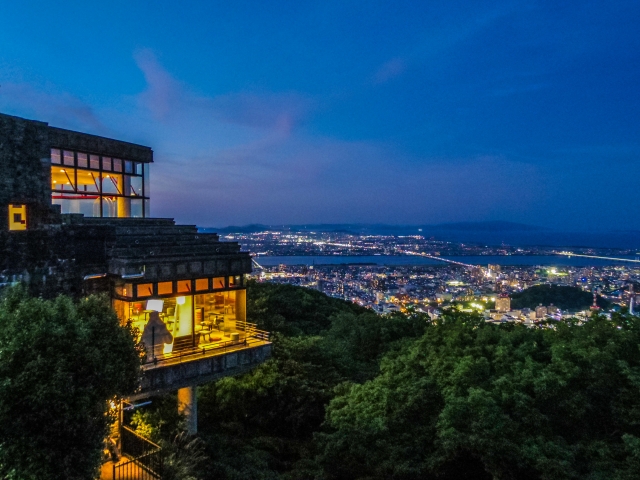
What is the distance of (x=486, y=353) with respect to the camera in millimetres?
14273

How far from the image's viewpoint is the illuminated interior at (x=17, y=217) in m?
10.8

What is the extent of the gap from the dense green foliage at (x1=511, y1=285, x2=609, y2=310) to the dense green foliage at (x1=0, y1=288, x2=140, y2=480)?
37.2 m

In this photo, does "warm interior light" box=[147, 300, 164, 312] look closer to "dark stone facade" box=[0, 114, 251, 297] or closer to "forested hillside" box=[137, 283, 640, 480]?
"dark stone facade" box=[0, 114, 251, 297]

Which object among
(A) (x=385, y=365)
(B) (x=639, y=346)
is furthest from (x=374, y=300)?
(B) (x=639, y=346)

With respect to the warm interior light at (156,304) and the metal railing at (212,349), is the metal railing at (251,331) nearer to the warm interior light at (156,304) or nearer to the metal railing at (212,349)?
the metal railing at (212,349)

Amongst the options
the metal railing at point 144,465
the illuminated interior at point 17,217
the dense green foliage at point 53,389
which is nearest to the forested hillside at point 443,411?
the metal railing at point 144,465

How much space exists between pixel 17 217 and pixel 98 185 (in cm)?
443

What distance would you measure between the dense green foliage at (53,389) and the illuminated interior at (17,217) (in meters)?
4.35

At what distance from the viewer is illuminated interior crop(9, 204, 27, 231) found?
1078 cm

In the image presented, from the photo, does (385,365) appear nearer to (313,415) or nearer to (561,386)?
(313,415)

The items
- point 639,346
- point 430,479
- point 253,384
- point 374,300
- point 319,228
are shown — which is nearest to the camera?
point 430,479

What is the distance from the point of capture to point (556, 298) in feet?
125

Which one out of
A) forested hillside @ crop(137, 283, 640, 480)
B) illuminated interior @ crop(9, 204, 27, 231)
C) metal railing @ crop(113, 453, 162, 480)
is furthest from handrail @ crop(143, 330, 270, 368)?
illuminated interior @ crop(9, 204, 27, 231)

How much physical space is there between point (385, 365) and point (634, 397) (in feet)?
23.8
